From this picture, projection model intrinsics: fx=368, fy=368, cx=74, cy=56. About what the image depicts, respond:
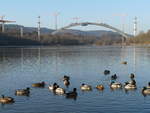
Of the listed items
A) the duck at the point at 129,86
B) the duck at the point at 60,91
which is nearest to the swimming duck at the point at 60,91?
the duck at the point at 60,91

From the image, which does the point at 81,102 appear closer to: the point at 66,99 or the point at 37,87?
the point at 66,99

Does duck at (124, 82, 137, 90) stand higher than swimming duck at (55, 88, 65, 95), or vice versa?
duck at (124, 82, 137, 90)

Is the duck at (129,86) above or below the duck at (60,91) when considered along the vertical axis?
above

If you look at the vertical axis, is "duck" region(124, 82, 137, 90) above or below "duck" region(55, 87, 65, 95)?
above

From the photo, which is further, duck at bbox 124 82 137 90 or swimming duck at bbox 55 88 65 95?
duck at bbox 124 82 137 90

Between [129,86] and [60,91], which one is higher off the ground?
[129,86]

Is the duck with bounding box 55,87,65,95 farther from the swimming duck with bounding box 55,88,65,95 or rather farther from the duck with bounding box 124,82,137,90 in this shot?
the duck with bounding box 124,82,137,90

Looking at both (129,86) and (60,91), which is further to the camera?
(129,86)

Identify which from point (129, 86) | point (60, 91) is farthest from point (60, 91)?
point (129, 86)

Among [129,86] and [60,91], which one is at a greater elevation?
[129,86]

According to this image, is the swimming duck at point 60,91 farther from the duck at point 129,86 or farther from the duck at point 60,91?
the duck at point 129,86

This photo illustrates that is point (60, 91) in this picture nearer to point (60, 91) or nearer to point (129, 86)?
point (60, 91)

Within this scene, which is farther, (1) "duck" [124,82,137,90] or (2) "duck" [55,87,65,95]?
(1) "duck" [124,82,137,90]

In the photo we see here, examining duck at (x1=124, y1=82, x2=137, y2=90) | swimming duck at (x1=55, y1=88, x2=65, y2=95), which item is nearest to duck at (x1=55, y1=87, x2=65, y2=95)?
swimming duck at (x1=55, y1=88, x2=65, y2=95)
